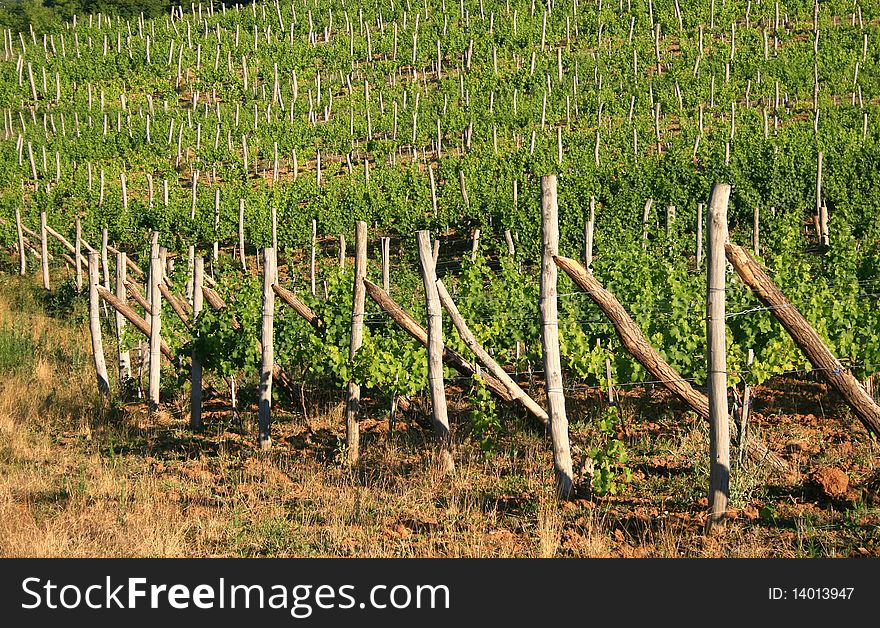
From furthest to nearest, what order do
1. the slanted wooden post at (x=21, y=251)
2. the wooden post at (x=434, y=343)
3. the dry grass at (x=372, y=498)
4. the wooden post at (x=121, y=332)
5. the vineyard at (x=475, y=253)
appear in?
the slanted wooden post at (x=21, y=251)
the wooden post at (x=121, y=332)
the wooden post at (x=434, y=343)
the vineyard at (x=475, y=253)
the dry grass at (x=372, y=498)

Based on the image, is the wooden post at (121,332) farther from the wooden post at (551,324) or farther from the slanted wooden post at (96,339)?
the wooden post at (551,324)

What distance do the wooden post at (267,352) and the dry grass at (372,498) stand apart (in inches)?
8.6

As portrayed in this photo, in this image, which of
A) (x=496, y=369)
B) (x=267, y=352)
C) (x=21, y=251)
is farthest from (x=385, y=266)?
(x=21, y=251)

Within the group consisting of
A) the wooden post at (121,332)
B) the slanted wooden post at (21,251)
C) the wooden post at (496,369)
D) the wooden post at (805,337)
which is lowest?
the slanted wooden post at (21,251)

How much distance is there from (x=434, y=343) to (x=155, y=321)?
4.69 metres

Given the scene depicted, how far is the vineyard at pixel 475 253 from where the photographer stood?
7078 mm

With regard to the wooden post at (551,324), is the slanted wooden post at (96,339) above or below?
below

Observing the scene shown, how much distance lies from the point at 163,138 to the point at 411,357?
2659 cm

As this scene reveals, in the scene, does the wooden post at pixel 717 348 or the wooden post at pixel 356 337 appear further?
the wooden post at pixel 356 337

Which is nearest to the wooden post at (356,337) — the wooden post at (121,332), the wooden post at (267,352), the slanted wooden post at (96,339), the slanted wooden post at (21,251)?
the wooden post at (267,352)

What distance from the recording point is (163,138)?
33.2 meters

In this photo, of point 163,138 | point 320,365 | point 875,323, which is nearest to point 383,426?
point 320,365

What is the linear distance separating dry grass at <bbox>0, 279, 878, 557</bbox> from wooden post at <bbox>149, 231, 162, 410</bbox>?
0.75 m

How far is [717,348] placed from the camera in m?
6.18
